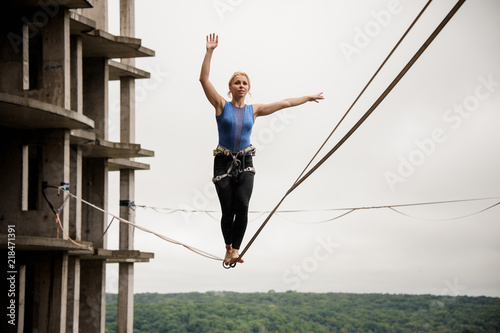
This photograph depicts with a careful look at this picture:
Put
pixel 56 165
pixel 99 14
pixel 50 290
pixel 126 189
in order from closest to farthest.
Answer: pixel 50 290 < pixel 56 165 < pixel 99 14 < pixel 126 189

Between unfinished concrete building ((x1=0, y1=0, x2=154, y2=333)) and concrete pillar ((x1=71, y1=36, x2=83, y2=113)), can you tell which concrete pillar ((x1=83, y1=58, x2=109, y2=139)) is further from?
concrete pillar ((x1=71, y1=36, x2=83, y2=113))

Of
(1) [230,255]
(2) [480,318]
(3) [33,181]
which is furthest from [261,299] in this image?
(1) [230,255]

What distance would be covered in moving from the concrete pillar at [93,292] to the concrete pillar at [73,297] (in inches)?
194

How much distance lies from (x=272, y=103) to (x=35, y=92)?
39.6 ft

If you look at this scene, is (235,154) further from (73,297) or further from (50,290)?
(73,297)

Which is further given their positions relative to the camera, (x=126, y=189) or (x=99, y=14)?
(x=126, y=189)

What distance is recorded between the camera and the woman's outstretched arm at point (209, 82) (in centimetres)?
1207

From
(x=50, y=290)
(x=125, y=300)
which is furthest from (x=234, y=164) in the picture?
(x=125, y=300)

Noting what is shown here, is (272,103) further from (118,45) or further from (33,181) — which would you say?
(33,181)

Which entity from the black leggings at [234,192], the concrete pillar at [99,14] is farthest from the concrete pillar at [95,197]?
the black leggings at [234,192]

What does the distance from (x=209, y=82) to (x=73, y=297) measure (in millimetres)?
15793

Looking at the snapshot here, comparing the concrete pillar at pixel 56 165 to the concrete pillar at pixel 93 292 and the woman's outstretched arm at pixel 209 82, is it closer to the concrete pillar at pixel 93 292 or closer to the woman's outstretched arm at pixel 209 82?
the concrete pillar at pixel 93 292

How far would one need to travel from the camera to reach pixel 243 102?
1283 cm

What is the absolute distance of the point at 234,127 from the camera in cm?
1262
